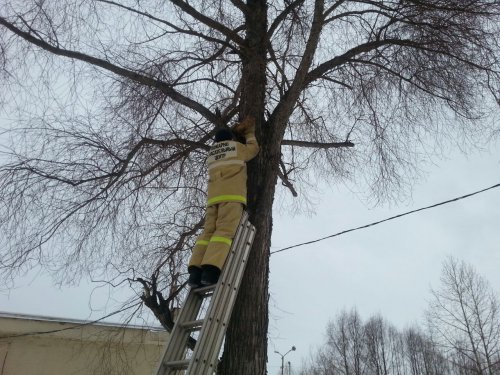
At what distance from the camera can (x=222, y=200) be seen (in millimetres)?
4031

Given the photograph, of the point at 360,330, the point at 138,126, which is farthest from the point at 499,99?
the point at 360,330

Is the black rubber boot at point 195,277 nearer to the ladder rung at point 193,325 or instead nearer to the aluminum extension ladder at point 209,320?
the aluminum extension ladder at point 209,320

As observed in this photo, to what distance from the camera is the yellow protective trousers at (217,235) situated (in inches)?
143

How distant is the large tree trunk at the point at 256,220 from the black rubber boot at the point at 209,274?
0.56 m

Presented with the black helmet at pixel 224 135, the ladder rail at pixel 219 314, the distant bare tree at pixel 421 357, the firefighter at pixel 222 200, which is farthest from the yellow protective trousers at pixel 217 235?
the distant bare tree at pixel 421 357

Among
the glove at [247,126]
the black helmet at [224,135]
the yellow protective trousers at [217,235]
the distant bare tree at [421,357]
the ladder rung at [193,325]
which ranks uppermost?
the distant bare tree at [421,357]

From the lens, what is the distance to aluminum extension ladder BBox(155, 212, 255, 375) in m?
3.16

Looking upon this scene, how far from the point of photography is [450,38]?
510 cm

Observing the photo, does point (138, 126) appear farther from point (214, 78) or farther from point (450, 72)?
point (450, 72)

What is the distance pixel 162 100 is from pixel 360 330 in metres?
47.6

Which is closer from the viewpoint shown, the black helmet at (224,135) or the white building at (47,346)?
the black helmet at (224,135)

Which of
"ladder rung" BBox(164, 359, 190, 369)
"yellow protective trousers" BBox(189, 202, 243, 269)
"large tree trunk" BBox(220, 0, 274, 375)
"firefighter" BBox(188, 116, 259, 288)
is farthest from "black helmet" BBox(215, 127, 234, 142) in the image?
"ladder rung" BBox(164, 359, 190, 369)

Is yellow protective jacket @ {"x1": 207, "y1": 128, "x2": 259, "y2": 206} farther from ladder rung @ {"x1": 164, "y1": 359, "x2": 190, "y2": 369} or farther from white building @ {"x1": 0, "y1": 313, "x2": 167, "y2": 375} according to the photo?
white building @ {"x1": 0, "y1": 313, "x2": 167, "y2": 375}

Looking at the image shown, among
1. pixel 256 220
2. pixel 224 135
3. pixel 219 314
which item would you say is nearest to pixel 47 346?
pixel 256 220
